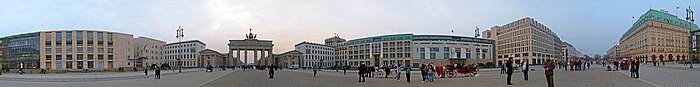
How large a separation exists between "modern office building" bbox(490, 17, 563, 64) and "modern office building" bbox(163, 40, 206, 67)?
308ft

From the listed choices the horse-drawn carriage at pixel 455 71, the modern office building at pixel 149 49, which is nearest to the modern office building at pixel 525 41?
the modern office building at pixel 149 49

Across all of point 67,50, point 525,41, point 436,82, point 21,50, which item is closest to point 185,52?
point 21,50

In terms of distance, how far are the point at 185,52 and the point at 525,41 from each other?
103 meters

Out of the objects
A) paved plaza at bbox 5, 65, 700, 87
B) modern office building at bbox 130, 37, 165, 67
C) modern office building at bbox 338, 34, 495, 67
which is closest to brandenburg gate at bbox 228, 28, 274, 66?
modern office building at bbox 338, 34, 495, 67

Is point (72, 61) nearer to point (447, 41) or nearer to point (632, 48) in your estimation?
point (447, 41)

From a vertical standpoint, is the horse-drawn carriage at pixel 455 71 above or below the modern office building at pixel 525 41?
below

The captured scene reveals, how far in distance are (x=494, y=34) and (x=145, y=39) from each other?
373 feet

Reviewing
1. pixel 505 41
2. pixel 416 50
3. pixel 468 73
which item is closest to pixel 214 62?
pixel 416 50

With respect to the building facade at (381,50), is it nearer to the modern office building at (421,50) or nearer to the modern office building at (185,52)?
the modern office building at (421,50)

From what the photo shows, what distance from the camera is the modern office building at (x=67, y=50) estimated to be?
110250 millimetres

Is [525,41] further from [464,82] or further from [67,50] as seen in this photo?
[464,82]

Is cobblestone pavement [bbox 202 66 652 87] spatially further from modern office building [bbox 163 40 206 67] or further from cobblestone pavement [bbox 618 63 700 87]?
modern office building [bbox 163 40 206 67]

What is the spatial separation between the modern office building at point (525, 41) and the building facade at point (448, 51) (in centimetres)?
1517

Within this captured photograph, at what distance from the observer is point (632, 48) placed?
16150 cm
